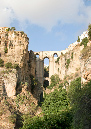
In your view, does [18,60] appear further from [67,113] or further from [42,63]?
[42,63]

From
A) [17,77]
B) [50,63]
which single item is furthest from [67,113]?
[50,63]

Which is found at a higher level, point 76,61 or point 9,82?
point 76,61

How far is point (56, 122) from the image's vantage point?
39.5 feet

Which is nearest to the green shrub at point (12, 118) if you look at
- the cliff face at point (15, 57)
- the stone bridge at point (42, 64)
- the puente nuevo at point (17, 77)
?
the puente nuevo at point (17, 77)

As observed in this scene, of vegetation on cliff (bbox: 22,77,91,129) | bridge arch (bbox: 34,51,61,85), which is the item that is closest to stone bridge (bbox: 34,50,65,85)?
bridge arch (bbox: 34,51,61,85)

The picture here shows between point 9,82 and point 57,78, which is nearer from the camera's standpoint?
point 9,82

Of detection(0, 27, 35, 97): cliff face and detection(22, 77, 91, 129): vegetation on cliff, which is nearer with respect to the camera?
detection(22, 77, 91, 129): vegetation on cliff

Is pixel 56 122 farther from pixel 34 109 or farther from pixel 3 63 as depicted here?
pixel 3 63

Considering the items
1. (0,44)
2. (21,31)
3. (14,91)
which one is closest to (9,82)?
(14,91)

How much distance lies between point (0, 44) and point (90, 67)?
1973cm

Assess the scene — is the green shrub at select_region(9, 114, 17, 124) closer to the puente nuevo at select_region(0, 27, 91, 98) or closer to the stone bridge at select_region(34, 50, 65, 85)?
the puente nuevo at select_region(0, 27, 91, 98)

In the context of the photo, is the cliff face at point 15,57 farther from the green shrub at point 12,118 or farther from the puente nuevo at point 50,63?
the puente nuevo at point 50,63

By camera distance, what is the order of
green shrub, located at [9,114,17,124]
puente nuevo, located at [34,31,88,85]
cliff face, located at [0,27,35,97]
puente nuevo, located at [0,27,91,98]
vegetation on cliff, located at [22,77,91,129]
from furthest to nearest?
puente nuevo, located at [34,31,88,85] < cliff face, located at [0,27,35,97] < puente nuevo, located at [0,27,91,98] < green shrub, located at [9,114,17,124] < vegetation on cliff, located at [22,77,91,129]

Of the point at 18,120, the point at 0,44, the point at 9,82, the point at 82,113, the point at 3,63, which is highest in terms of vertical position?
the point at 0,44
